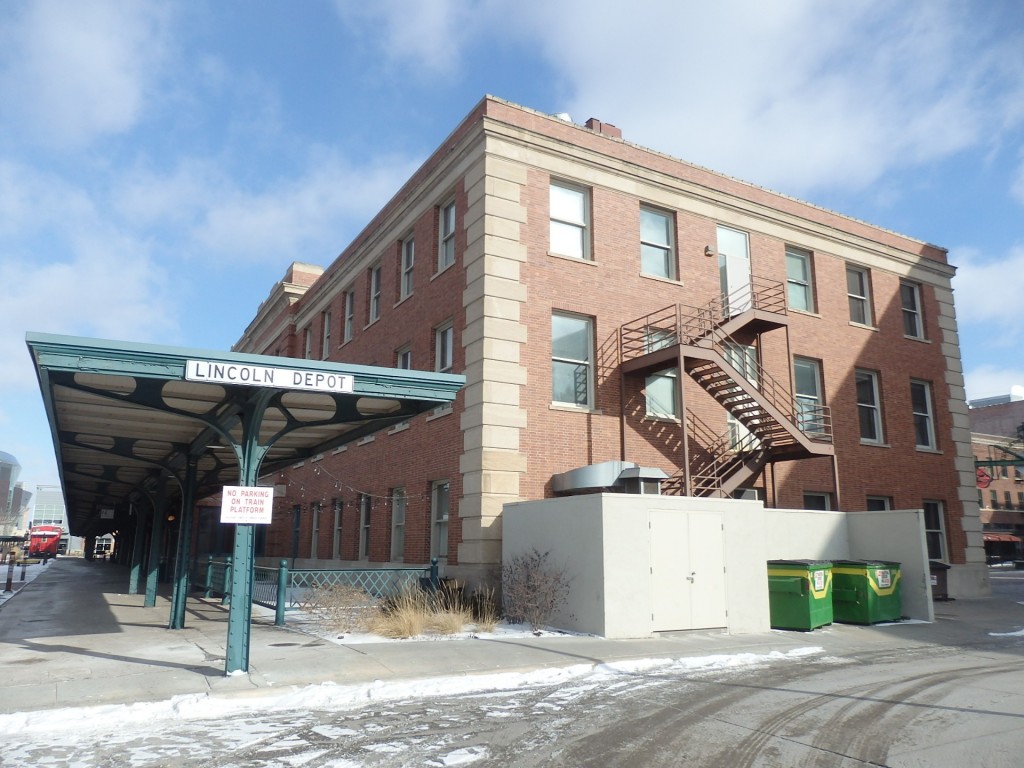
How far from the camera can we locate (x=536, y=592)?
577 inches

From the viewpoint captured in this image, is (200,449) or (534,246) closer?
(200,449)

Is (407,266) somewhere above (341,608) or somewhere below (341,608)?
above

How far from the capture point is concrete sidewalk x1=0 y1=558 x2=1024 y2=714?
9.16 metres

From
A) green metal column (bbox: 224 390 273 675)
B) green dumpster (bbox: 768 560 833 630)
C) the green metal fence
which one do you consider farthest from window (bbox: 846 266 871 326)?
green metal column (bbox: 224 390 273 675)

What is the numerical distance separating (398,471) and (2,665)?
38.7 feet

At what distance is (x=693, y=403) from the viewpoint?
2020cm

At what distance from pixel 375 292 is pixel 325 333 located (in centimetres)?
527

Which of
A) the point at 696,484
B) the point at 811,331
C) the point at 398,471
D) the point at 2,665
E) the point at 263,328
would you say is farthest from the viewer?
the point at 263,328

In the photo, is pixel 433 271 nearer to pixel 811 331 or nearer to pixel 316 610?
pixel 316 610

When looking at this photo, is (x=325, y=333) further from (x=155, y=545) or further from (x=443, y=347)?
(x=155, y=545)

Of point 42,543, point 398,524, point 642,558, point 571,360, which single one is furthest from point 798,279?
point 42,543

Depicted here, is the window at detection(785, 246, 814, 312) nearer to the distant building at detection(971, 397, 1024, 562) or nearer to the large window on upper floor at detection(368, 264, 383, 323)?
the large window on upper floor at detection(368, 264, 383, 323)

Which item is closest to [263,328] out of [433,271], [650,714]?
[433,271]

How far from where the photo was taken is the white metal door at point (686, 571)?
47.3ft
